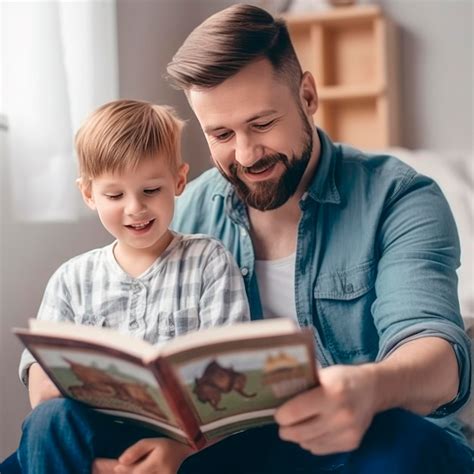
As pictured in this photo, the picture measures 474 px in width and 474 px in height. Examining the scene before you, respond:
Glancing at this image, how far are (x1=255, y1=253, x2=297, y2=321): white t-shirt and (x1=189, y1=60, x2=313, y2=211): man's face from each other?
10 cm

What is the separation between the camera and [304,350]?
0.93 metres

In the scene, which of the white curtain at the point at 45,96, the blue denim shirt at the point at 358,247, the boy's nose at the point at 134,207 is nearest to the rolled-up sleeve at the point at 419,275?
the blue denim shirt at the point at 358,247

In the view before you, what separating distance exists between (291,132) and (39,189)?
2.36 ft

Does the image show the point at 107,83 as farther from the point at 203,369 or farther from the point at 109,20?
the point at 203,369

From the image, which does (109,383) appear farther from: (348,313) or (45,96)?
(45,96)

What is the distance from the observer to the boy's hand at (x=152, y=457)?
3.70ft

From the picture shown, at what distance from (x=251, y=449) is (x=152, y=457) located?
0.55 ft

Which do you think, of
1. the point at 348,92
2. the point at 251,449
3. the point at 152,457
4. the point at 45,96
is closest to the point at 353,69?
the point at 348,92

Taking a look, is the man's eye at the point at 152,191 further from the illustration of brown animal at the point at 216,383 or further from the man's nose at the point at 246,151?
the illustration of brown animal at the point at 216,383

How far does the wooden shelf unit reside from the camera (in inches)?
108

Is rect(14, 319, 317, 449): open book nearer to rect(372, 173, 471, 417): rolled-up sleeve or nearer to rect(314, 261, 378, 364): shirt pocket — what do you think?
rect(372, 173, 471, 417): rolled-up sleeve

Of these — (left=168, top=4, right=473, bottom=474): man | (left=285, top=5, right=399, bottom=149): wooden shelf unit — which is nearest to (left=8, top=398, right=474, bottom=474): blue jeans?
(left=168, top=4, right=473, bottom=474): man

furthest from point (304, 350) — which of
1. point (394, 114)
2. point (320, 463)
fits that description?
point (394, 114)

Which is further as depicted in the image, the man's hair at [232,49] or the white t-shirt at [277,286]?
the white t-shirt at [277,286]
